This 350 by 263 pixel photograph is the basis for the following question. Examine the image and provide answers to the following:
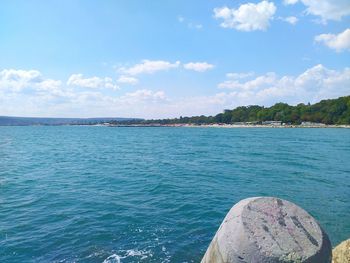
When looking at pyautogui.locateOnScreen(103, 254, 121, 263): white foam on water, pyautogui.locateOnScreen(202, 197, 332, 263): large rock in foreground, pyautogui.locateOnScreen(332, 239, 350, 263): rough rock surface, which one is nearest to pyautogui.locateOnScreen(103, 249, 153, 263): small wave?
pyautogui.locateOnScreen(103, 254, 121, 263): white foam on water

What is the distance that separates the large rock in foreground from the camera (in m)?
6.77

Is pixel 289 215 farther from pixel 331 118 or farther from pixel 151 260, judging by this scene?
pixel 331 118

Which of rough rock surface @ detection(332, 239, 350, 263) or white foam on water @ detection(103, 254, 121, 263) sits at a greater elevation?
rough rock surface @ detection(332, 239, 350, 263)

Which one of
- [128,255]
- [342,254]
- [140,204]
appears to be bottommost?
[128,255]

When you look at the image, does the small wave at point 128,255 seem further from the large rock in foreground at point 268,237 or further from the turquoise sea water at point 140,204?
the large rock in foreground at point 268,237

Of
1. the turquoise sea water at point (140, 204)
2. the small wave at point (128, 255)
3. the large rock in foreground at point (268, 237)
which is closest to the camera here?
the large rock in foreground at point (268, 237)

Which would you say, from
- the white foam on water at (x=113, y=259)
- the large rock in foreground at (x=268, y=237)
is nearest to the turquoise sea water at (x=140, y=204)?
the white foam on water at (x=113, y=259)

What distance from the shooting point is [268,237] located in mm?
6996

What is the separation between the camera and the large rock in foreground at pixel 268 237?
6.77 m

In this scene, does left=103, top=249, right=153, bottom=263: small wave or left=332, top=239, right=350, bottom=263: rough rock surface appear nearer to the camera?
left=332, top=239, right=350, bottom=263: rough rock surface

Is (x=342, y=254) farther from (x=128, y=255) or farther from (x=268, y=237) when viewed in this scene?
(x=128, y=255)

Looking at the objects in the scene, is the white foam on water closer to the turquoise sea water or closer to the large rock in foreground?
the turquoise sea water

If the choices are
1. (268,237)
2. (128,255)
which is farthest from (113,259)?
(268,237)

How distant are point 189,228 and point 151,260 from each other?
152 inches
